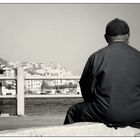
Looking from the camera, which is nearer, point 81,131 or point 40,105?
point 81,131

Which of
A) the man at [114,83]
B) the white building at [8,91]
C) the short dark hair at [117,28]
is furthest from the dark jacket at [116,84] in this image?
the white building at [8,91]

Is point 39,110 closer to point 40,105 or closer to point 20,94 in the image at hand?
point 40,105

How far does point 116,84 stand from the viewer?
133 inches

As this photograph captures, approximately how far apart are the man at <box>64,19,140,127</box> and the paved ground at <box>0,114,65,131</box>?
8.51ft

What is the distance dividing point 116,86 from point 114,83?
0.03m

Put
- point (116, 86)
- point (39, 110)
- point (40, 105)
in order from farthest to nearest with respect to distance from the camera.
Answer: point (39, 110) → point (40, 105) → point (116, 86)

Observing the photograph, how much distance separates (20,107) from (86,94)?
13.7 feet

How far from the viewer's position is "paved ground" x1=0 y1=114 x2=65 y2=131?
6.07 m

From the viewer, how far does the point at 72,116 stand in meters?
3.68

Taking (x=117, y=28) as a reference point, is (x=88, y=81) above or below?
below

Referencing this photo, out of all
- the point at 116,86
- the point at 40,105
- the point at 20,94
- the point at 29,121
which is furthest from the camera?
the point at 40,105

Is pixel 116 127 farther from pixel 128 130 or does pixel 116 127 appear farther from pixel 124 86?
pixel 124 86

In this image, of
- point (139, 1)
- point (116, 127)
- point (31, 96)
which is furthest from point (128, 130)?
point (31, 96)

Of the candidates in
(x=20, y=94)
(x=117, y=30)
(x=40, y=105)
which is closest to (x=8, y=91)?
(x=20, y=94)
